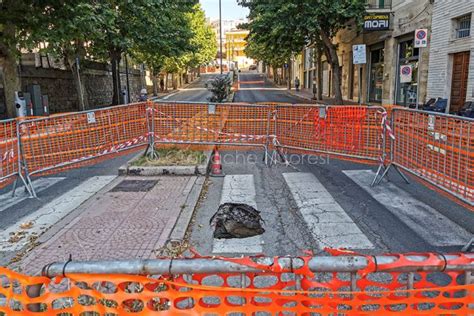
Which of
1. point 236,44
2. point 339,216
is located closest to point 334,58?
point 339,216

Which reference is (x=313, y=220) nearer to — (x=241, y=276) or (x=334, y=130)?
(x=241, y=276)

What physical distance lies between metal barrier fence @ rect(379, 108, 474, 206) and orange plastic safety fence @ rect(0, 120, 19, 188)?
722 cm

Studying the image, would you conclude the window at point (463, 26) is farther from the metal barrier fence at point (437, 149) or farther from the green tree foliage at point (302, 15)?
the metal barrier fence at point (437, 149)

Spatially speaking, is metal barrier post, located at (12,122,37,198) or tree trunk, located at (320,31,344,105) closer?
metal barrier post, located at (12,122,37,198)

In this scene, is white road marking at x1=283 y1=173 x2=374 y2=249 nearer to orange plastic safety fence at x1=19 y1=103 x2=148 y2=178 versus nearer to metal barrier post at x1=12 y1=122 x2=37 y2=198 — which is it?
orange plastic safety fence at x1=19 y1=103 x2=148 y2=178

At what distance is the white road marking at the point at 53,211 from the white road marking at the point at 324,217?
382 cm

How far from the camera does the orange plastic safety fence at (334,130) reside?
25.3 ft

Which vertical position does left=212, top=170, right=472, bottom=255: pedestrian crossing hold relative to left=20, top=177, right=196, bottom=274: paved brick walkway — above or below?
below

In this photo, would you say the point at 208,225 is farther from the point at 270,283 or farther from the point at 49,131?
the point at 49,131

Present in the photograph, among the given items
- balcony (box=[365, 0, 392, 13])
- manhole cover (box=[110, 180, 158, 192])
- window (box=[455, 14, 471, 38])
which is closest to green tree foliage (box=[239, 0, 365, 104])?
balcony (box=[365, 0, 392, 13])

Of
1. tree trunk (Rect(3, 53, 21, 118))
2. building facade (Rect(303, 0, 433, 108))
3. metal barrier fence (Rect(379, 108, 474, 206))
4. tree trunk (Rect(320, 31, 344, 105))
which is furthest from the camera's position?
tree trunk (Rect(320, 31, 344, 105))

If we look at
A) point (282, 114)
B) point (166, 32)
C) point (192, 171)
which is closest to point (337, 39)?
point (166, 32)

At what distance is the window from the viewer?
49.4 feet

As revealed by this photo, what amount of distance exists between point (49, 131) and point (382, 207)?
21.9ft
